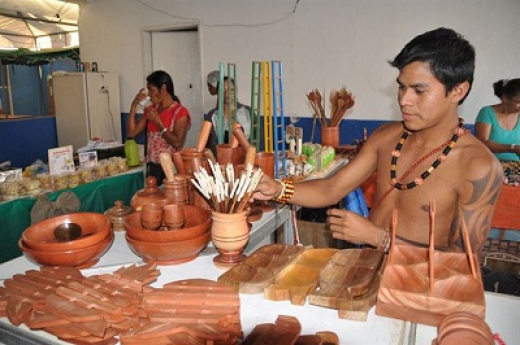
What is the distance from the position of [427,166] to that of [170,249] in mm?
1069

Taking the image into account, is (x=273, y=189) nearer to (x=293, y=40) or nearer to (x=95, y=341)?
(x=95, y=341)

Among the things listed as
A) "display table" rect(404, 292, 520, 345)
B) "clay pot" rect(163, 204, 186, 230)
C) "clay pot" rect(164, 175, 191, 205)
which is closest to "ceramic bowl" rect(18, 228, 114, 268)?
"clay pot" rect(163, 204, 186, 230)

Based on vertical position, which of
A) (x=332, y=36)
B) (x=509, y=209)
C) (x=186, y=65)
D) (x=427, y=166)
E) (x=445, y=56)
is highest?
(x=332, y=36)

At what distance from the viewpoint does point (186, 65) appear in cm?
654

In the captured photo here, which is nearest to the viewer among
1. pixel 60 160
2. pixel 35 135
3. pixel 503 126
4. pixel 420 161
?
pixel 420 161

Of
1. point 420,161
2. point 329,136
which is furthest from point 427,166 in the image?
point 329,136

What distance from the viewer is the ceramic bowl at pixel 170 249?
1.38 m

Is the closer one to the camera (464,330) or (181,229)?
(464,330)

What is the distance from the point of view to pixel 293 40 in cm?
570

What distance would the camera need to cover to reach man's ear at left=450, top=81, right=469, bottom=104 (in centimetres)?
153

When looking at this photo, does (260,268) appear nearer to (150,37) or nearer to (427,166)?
(427,166)

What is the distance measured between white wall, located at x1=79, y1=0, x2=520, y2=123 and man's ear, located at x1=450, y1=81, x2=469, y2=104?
12.4 feet

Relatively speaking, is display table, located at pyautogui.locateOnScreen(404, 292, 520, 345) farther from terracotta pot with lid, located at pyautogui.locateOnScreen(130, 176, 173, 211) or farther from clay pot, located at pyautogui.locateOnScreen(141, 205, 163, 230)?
terracotta pot with lid, located at pyautogui.locateOnScreen(130, 176, 173, 211)

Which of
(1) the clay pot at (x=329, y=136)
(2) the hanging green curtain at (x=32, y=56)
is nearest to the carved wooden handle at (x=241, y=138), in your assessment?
(1) the clay pot at (x=329, y=136)
